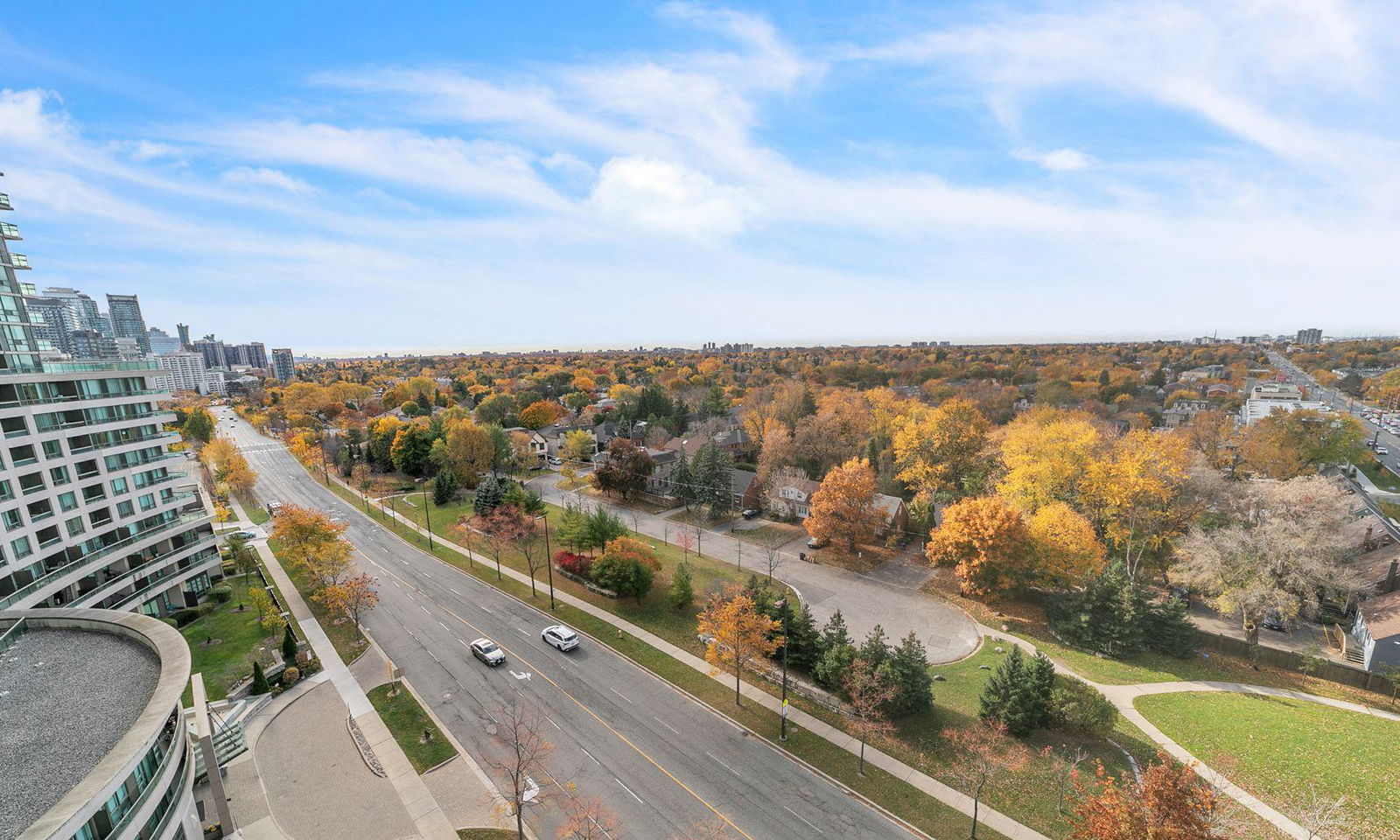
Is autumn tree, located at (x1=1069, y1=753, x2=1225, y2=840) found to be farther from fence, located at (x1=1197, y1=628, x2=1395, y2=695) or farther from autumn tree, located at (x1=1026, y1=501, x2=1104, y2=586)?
fence, located at (x1=1197, y1=628, x2=1395, y2=695)

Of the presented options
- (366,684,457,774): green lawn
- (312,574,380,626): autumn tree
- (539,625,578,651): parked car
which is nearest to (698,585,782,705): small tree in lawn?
(539,625,578,651): parked car

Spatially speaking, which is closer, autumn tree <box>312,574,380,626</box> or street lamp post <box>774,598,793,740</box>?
street lamp post <box>774,598,793,740</box>

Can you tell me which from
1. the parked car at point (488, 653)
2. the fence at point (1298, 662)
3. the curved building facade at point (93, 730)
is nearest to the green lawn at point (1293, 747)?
the fence at point (1298, 662)

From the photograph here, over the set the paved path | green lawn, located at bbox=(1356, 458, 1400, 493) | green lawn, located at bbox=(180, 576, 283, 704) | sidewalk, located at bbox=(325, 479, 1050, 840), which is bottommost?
the paved path

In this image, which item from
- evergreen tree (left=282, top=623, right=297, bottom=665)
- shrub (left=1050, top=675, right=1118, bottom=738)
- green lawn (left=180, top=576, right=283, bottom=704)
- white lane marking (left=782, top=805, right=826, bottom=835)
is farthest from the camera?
evergreen tree (left=282, top=623, right=297, bottom=665)

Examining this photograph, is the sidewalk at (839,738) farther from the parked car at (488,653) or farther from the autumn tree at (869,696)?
the parked car at (488,653)

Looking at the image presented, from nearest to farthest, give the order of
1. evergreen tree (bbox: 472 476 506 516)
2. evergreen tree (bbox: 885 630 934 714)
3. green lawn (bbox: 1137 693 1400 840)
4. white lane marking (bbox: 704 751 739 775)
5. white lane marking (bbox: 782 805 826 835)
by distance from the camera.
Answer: white lane marking (bbox: 782 805 826 835) → green lawn (bbox: 1137 693 1400 840) → white lane marking (bbox: 704 751 739 775) → evergreen tree (bbox: 885 630 934 714) → evergreen tree (bbox: 472 476 506 516)

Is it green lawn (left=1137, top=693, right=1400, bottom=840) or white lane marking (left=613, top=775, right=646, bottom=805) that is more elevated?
white lane marking (left=613, top=775, right=646, bottom=805)
